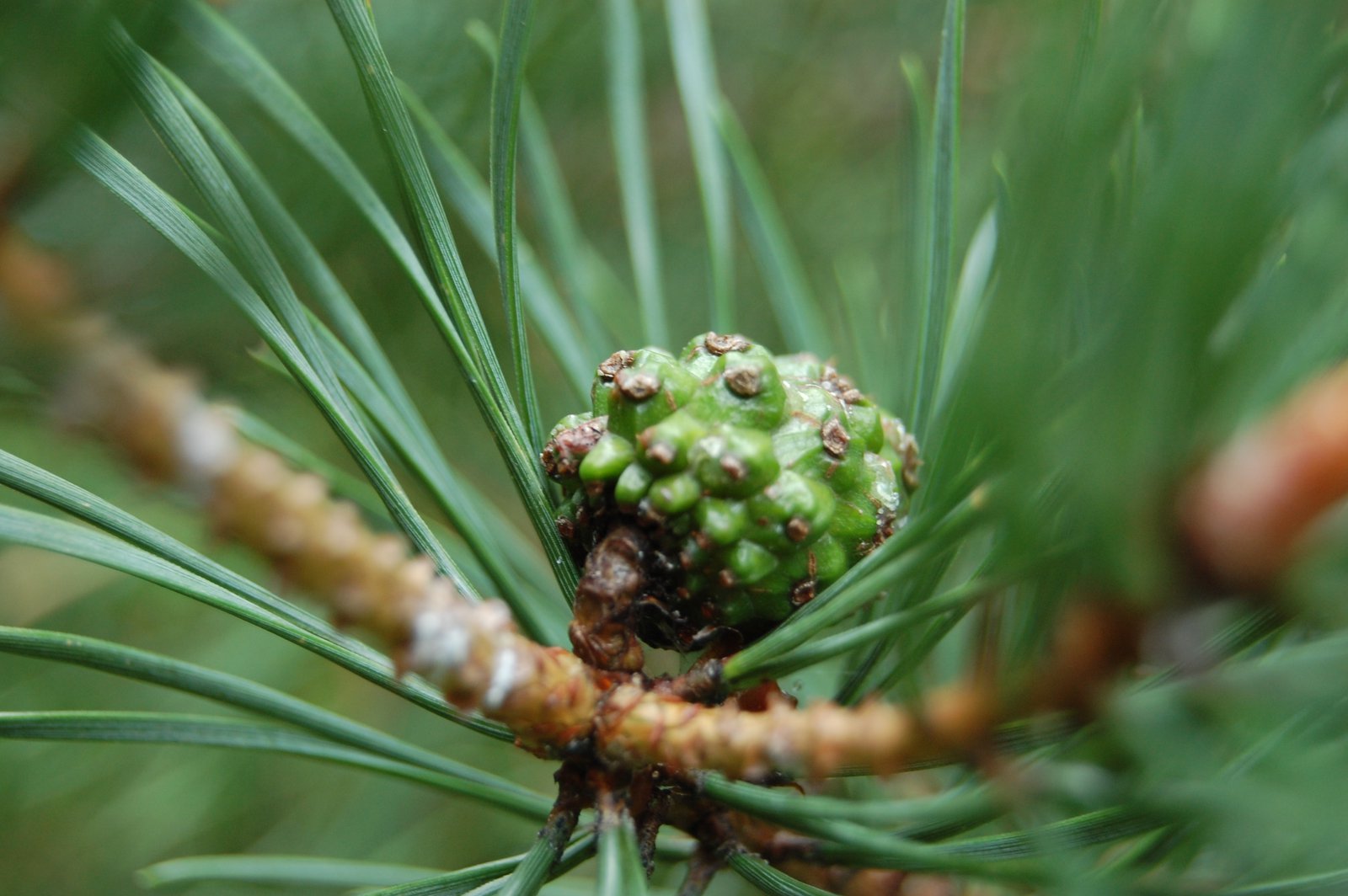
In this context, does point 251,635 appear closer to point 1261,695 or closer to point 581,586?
point 581,586

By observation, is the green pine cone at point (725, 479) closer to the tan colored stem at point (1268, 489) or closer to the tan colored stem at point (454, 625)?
the tan colored stem at point (454, 625)

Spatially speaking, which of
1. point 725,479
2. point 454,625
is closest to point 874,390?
point 725,479

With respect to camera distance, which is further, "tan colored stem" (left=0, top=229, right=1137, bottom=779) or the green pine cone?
the green pine cone

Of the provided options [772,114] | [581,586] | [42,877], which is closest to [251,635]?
[42,877]

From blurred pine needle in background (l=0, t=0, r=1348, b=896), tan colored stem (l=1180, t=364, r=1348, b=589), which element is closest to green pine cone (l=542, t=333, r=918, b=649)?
blurred pine needle in background (l=0, t=0, r=1348, b=896)

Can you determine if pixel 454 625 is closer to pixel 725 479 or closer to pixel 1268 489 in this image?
pixel 725 479

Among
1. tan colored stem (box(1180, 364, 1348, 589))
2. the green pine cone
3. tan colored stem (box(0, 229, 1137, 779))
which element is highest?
the green pine cone

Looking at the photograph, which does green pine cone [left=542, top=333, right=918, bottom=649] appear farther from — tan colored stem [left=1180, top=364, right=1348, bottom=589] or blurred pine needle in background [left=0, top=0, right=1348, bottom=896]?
tan colored stem [left=1180, top=364, right=1348, bottom=589]
